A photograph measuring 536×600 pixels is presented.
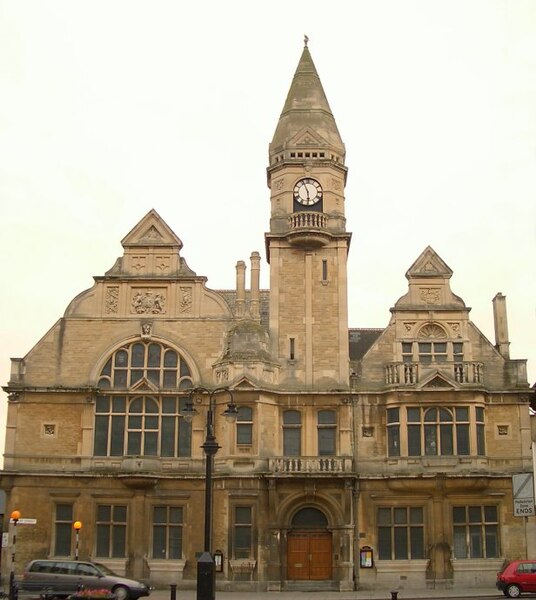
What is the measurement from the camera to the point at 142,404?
139 feet

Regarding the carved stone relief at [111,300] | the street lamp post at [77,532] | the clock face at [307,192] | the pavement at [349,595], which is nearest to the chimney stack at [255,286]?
the clock face at [307,192]

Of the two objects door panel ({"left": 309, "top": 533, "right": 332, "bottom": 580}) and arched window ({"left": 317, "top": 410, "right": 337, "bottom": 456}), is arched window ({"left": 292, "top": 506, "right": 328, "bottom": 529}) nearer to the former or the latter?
door panel ({"left": 309, "top": 533, "right": 332, "bottom": 580})

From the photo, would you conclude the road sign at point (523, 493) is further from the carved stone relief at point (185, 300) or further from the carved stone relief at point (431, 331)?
the carved stone relief at point (185, 300)

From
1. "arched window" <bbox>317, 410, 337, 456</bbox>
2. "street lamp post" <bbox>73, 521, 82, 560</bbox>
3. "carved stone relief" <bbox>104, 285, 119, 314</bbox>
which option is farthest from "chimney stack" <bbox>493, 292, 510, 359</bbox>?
"street lamp post" <bbox>73, 521, 82, 560</bbox>

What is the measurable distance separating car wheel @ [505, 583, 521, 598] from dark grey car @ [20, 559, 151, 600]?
512 inches

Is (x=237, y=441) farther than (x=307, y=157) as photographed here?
No

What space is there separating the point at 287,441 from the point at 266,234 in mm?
9572

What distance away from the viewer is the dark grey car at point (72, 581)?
32797 millimetres

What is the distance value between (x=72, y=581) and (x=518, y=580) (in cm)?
1604

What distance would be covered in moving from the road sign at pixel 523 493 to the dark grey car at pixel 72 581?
13884 mm

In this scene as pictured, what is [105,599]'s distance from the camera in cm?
3048

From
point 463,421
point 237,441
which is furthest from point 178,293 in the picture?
point 463,421

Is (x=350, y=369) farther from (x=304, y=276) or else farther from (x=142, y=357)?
(x=142, y=357)

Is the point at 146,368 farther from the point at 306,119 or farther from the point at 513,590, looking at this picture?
the point at 513,590
